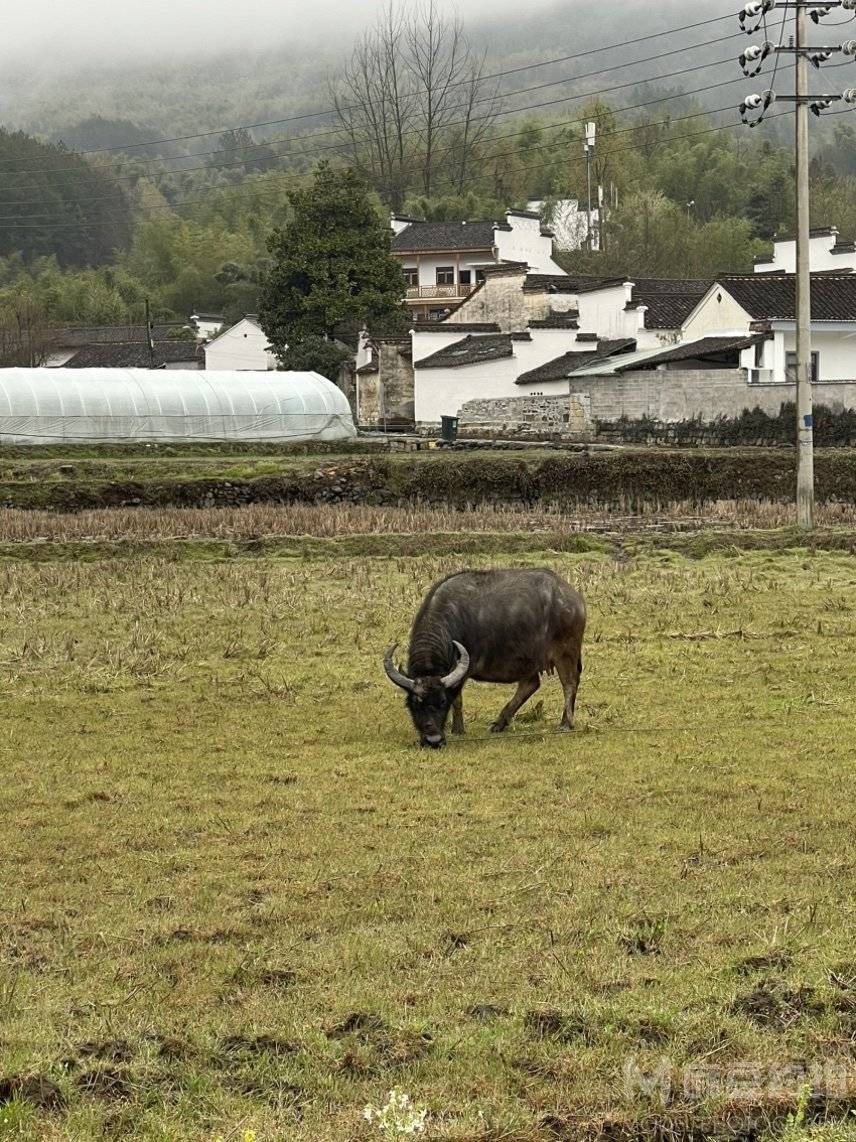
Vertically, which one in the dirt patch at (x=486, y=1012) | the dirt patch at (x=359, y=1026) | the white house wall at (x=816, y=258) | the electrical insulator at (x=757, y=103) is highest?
the electrical insulator at (x=757, y=103)

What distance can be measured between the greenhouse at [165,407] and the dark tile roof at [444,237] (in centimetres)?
2343

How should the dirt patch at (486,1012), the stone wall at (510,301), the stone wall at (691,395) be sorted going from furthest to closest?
the stone wall at (510,301) < the stone wall at (691,395) < the dirt patch at (486,1012)

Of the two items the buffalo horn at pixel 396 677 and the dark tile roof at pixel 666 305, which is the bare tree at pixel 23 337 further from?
the buffalo horn at pixel 396 677

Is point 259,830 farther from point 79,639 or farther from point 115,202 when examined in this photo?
point 115,202

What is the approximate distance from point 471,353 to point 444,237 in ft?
64.8

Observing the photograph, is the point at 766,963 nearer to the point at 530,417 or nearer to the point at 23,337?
the point at 530,417

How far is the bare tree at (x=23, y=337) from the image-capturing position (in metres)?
68.5

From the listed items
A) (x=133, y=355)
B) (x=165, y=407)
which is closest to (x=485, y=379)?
(x=165, y=407)

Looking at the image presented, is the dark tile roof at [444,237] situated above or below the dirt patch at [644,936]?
above

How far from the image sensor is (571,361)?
47.7 metres

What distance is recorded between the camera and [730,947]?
6.59m

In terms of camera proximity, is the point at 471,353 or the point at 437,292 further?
the point at 437,292

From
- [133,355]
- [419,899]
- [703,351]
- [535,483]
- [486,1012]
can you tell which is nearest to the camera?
[486,1012]

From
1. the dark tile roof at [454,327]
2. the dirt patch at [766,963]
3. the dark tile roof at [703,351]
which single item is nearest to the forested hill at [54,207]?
the dark tile roof at [454,327]
